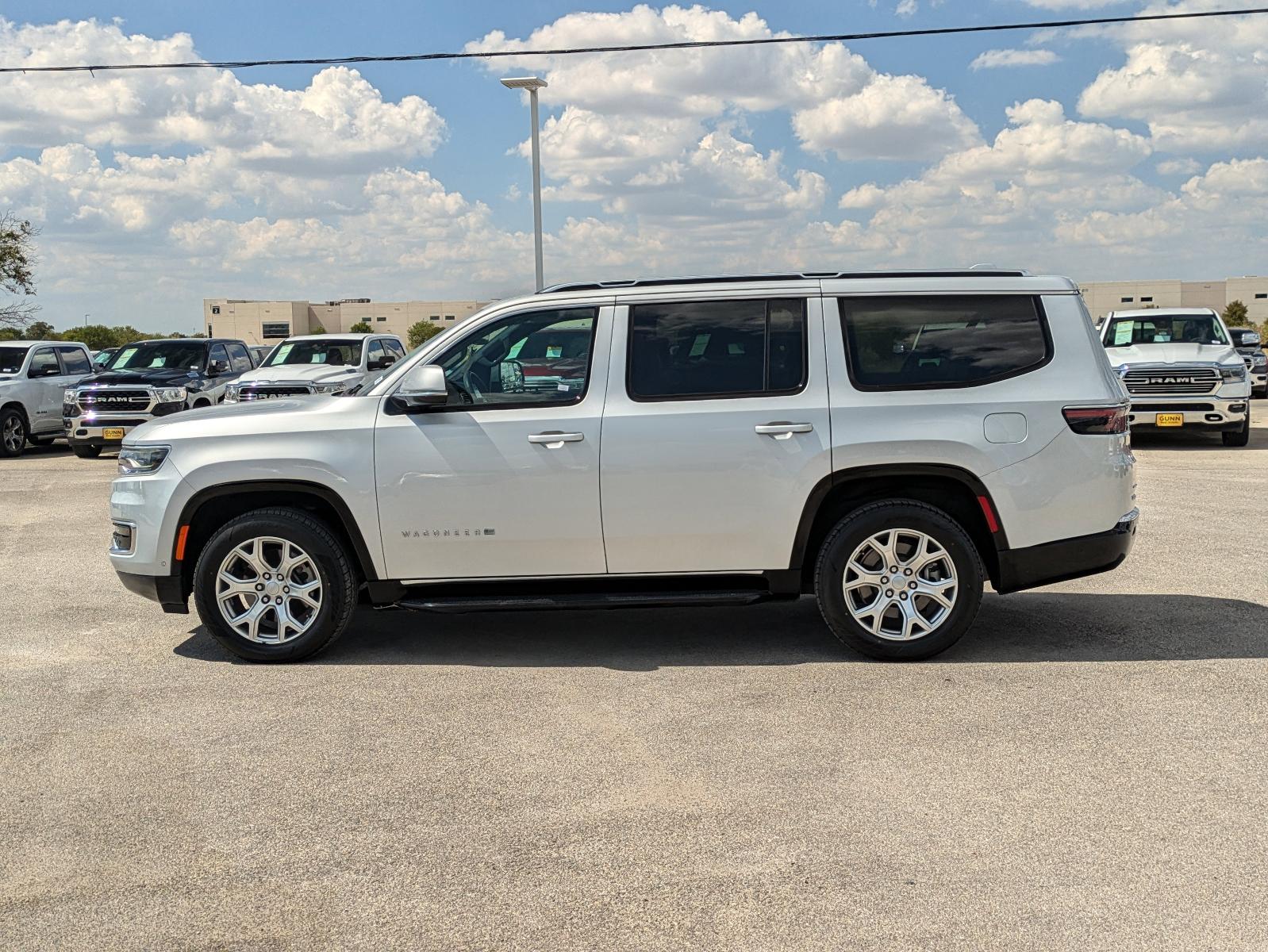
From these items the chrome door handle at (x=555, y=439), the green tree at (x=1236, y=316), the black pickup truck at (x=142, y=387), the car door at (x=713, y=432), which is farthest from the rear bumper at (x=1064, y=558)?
the green tree at (x=1236, y=316)

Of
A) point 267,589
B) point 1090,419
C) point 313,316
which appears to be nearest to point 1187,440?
point 1090,419

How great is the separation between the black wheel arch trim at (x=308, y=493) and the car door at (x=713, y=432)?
1.27m

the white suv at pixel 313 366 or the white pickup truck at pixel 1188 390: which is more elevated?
the white suv at pixel 313 366

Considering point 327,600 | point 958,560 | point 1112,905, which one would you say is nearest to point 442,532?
point 327,600

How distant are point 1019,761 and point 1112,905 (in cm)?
128

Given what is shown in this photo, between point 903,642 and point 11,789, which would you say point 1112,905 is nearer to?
point 903,642

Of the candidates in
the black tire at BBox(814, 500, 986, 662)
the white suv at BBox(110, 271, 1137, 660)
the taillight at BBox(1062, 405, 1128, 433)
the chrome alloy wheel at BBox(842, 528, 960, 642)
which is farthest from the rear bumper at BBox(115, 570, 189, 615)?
the taillight at BBox(1062, 405, 1128, 433)

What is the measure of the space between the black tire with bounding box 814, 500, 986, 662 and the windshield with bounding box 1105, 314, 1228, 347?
1375cm

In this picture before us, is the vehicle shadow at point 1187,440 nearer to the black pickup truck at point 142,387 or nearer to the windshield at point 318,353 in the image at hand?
the windshield at point 318,353

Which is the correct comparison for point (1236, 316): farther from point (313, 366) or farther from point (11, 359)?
point (11, 359)

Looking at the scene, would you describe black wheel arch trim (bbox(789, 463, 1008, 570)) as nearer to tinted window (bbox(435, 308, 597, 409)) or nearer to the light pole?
tinted window (bbox(435, 308, 597, 409))

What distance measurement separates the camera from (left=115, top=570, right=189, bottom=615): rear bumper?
6.78m

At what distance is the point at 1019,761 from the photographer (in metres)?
5.03

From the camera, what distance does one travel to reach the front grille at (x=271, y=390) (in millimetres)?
18141
